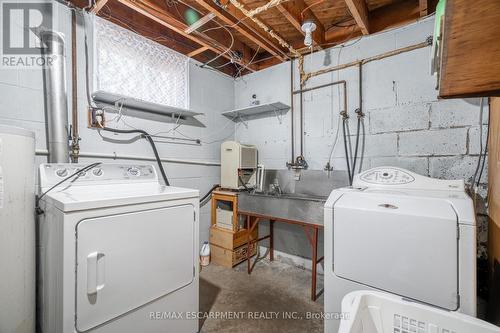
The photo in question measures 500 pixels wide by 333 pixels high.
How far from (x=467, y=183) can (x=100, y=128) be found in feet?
11.0

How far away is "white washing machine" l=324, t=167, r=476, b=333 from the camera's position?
1130 mm

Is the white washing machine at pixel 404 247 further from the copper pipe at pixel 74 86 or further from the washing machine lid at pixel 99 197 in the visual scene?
the copper pipe at pixel 74 86

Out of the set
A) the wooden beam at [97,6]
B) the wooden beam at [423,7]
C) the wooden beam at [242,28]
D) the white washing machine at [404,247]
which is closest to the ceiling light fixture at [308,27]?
the wooden beam at [242,28]

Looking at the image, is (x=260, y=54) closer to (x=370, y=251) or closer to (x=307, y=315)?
(x=370, y=251)

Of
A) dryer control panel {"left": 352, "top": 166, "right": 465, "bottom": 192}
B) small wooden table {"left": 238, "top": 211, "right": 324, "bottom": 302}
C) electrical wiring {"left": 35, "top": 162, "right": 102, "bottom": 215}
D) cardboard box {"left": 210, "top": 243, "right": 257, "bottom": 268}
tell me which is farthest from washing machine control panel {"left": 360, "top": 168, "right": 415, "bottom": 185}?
electrical wiring {"left": 35, "top": 162, "right": 102, "bottom": 215}

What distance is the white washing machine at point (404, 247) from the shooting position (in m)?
1.13

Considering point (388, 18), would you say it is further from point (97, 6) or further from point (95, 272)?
point (95, 272)

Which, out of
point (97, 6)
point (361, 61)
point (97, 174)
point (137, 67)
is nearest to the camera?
point (97, 174)

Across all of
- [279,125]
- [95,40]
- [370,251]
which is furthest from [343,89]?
[95,40]

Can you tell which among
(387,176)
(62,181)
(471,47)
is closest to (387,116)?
(387,176)

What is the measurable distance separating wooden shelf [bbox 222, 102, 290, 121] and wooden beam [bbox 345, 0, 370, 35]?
3.65ft

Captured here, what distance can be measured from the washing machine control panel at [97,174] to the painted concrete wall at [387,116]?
1.75 metres

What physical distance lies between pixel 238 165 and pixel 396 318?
2.14 m

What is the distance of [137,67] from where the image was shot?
89.5 inches
